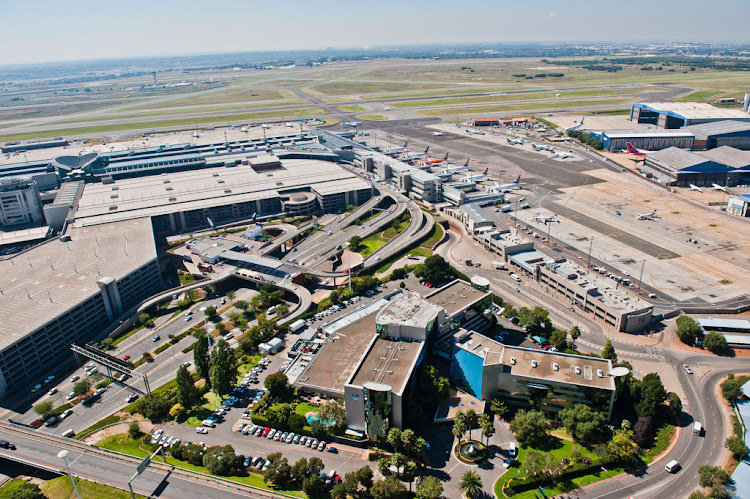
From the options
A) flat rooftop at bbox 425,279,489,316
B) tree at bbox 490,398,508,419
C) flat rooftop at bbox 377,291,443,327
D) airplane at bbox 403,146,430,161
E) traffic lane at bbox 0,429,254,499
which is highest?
airplane at bbox 403,146,430,161

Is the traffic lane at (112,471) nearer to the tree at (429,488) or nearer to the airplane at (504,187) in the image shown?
the tree at (429,488)

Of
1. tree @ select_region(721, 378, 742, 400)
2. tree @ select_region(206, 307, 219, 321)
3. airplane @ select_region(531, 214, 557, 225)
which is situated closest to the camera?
tree @ select_region(721, 378, 742, 400)

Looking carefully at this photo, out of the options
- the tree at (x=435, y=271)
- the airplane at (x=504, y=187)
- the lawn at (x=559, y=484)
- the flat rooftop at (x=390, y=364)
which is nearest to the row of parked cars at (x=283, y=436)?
the flat rooftop at (x=390, y=364)

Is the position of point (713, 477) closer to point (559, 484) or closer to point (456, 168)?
point (559, 484)

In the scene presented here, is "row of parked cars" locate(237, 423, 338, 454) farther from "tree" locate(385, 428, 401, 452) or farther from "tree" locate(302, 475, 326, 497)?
"tree" locate(385, 428, 401, 452)

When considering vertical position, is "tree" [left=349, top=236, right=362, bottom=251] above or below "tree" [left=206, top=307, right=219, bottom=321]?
above

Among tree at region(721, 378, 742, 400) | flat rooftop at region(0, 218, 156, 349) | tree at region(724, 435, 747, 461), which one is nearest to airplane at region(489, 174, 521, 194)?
tree at region(721, 378, 742, 400)
